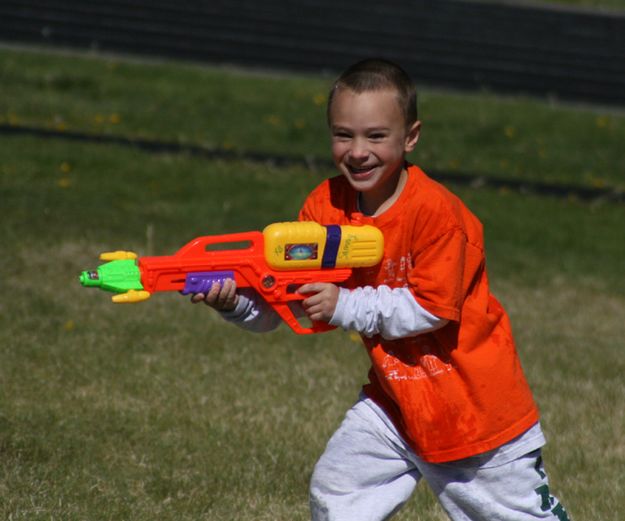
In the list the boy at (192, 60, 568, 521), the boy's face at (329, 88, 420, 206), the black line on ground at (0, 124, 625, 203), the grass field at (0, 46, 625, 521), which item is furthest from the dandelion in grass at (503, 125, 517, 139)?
the boy's face at (329, 88, 420, 206)

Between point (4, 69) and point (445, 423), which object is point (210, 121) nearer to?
point (4, 69)

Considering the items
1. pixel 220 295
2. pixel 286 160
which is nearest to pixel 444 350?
pixel 220 295

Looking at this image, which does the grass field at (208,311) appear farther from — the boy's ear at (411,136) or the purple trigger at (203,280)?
the boy's ear at (411,136)

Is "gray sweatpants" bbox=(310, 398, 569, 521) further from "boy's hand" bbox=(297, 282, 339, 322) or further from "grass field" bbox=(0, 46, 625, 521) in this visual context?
"grass field" bbox=(0, 46, 625, 521)

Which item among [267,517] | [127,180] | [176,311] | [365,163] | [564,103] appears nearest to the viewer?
[365,163]

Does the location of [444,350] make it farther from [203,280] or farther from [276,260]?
[203,280]

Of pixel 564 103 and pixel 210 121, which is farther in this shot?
pixel 564 103

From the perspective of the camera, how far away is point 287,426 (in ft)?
17.0

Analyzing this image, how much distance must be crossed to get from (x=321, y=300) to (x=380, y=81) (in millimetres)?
614

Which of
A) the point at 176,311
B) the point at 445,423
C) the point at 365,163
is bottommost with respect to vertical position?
the point at 176,311

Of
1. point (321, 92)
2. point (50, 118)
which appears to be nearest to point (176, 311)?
point (50, 118)

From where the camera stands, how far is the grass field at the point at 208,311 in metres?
4.67

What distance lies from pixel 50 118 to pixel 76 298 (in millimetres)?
4876

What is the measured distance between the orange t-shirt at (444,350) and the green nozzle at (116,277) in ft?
2.06
